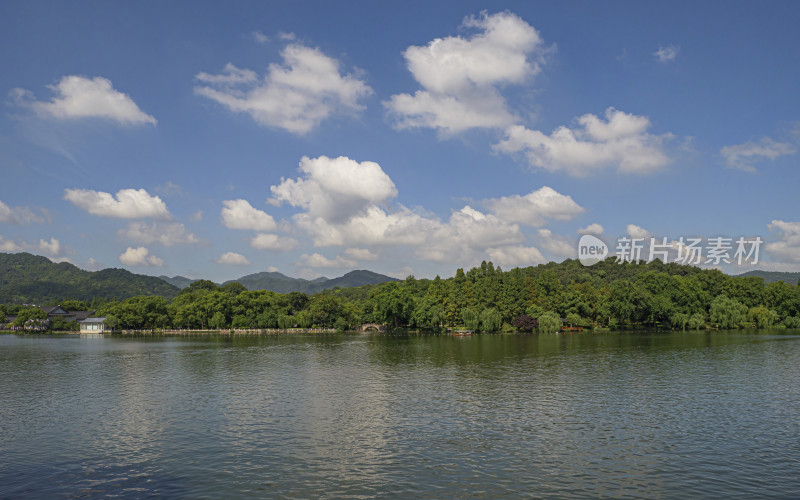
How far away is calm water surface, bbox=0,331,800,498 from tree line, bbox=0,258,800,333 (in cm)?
6269

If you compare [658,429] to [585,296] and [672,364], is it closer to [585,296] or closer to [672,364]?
[672,364]

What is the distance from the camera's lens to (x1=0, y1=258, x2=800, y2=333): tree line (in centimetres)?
10225

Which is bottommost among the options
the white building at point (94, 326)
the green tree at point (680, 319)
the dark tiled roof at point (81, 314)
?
the white building at point (94, 326)

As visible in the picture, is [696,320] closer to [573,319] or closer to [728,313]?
[728,313]

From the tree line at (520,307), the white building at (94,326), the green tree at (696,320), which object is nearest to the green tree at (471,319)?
the tree line at (520,307)

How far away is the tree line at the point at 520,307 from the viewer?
102 meters

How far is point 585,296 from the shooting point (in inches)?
4232

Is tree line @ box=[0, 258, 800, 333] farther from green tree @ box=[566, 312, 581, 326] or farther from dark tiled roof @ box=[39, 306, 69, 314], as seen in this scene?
dark tiled roof @ box=[39, 306, 69, 314]

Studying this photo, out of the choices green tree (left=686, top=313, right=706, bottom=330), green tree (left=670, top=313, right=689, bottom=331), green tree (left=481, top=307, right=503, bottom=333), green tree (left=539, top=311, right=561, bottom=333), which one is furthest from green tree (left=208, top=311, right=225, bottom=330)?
green tree (left=686, top=313, right=706, bottom=330)

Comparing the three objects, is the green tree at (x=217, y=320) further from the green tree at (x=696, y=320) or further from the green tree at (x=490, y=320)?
the green tree at (x=696, y=320)

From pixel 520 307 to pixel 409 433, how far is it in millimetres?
87389


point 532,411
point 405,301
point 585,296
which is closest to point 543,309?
point 585,296

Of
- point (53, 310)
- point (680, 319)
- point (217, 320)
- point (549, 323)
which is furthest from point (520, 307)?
point (53, 310)

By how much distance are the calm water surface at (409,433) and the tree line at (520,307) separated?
62.7 metres
